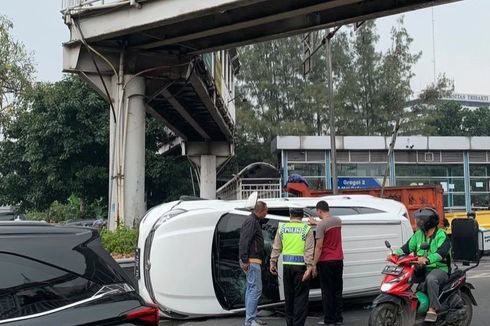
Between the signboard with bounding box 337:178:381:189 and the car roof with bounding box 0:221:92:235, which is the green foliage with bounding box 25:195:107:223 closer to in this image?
the signboard with bounding box 337:178:381:189

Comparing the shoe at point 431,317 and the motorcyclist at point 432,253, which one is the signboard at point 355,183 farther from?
the shoe at point 431,317

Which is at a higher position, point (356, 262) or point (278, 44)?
point (278, 44)

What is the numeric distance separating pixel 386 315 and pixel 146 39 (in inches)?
409

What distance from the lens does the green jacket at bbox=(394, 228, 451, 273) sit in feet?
22.9

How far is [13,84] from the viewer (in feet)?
59.5

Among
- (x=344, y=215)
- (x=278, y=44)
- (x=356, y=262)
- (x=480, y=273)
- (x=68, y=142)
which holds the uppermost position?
(x=278, y=44)

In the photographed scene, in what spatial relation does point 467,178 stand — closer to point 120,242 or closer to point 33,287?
point 120,242

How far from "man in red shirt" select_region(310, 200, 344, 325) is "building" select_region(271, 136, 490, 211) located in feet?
73.2

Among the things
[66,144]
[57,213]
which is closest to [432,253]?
[66,144]

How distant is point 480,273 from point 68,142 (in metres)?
21.3

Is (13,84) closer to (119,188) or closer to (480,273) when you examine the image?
(119,188)

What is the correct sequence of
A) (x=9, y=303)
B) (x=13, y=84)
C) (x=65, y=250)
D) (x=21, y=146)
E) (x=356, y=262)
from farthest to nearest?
1. (x=21, y=146)
2. (x=13, y=84)
3. (x=356, y=262)
4. (x=65, y=250)
5. (x=9, y=303)

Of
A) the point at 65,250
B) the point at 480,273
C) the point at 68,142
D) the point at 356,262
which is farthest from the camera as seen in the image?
the point at 68,142

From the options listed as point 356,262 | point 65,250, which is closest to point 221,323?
point 356,262
